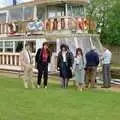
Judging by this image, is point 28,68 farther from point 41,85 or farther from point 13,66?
point 13,66

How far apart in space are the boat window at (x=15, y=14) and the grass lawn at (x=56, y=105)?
1650 centimetres

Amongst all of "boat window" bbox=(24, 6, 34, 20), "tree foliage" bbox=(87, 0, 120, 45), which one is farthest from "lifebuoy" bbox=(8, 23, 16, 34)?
"tree foliage" bbox=(87, 0, 120, 45)

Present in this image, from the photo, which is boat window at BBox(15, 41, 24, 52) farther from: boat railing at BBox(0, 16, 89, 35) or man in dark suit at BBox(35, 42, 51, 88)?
man in dark suit at BBox(35, 42, 51, 88)

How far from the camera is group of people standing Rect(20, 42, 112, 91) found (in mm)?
23031

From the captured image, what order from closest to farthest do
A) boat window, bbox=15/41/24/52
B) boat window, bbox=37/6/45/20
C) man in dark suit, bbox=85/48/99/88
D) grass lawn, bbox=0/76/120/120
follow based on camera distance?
grass lawn, bbox=0/76/120/120 → man in dark suit, bbox=85/48/99/88 → boat window, bbox=37/6/45/20 → boat window, bbox=15/41/24/52

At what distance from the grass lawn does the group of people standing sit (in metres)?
1.97

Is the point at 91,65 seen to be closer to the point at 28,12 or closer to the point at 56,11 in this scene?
the point at 56,11

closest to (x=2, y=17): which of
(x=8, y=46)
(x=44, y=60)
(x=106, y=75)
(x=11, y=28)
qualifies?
(x=11, y=28)

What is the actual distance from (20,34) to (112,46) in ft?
86.7

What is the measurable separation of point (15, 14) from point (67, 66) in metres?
14.7

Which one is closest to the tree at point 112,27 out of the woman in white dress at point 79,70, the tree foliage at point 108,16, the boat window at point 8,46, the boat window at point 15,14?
the tree foliage at point 108,16

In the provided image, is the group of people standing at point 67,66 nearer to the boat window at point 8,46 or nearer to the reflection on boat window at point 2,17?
the boat window at point 8,46

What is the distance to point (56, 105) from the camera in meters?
16.8

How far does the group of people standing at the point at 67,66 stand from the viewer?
23031 millimetres
